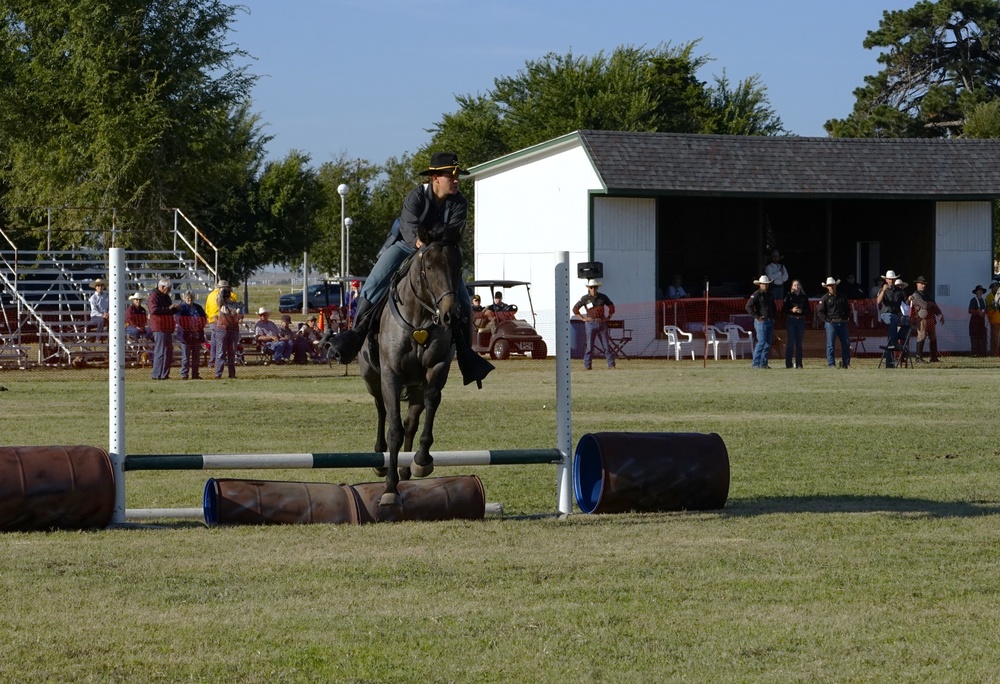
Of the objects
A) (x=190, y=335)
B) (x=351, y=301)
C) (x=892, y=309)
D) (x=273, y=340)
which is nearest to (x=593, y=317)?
(x=351, y=301)

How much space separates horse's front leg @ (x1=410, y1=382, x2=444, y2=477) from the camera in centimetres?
1012

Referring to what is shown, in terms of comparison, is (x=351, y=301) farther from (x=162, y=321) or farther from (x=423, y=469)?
(x=423, y=469)

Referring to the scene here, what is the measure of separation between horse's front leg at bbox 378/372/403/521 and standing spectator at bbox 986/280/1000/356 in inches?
1126

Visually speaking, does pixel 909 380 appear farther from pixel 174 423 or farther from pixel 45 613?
pixel 45 613

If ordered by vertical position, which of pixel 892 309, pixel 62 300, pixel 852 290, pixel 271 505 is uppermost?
pixel 852 290

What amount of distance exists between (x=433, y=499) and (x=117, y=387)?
2.33 m

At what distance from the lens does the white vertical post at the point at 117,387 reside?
989cm

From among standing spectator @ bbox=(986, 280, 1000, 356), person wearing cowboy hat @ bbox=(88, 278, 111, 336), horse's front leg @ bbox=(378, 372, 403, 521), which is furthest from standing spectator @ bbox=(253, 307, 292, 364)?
horse's front leg @ bbox=(378, 372, 403, 521)

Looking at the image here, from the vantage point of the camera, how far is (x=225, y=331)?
28312 mm

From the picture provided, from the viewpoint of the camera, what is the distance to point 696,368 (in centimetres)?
3156

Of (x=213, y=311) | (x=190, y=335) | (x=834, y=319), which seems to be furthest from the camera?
(x=834, y=319)

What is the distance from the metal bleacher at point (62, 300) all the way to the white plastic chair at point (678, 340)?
12082 millimetres

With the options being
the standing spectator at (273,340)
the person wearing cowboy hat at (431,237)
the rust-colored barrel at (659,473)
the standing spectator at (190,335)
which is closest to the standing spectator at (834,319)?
the standing spectator at (273,340)

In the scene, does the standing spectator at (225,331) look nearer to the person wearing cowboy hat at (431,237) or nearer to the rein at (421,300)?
the person wearing cowboy hat at (431,237)
